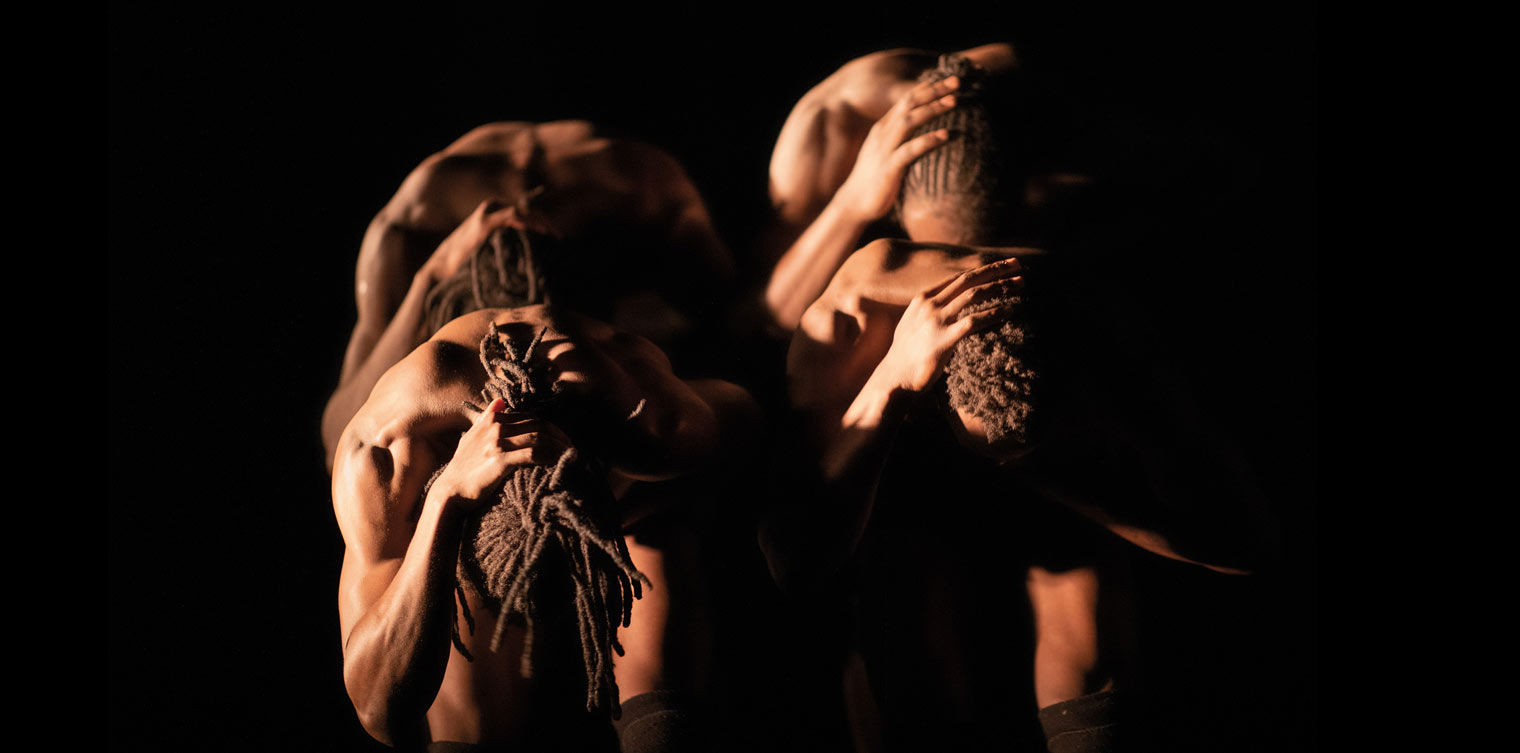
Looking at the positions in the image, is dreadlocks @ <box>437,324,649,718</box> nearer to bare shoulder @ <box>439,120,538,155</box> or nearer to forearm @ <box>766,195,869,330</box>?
forearm @ <box>766,195,869,330</box>

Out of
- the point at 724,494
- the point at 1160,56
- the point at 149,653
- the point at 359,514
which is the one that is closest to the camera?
the point at 359,514

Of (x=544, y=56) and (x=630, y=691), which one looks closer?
(x=630, y=691)

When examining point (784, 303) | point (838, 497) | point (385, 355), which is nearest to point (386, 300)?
point (385, 355)

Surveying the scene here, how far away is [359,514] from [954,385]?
0.75m

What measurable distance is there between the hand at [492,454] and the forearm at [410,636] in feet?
0.08

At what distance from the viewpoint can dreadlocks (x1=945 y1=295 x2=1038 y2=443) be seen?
1.42 meters

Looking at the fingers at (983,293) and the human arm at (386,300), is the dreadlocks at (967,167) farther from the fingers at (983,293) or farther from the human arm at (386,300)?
the human arm at (386,300)

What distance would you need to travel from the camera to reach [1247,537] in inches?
65.9

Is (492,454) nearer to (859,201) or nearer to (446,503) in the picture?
(446,503)

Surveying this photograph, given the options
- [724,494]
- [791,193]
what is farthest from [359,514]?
[791,193]

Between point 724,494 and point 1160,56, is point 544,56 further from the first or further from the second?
point 1160,56

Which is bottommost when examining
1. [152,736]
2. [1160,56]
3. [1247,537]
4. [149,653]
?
[152,736]

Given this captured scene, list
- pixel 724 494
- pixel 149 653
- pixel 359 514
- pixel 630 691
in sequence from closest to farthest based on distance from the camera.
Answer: pixel 359 514
pixel 630 691
pixel 724 494
pixel 149 653

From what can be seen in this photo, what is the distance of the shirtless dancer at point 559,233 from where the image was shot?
1923 millimetres
